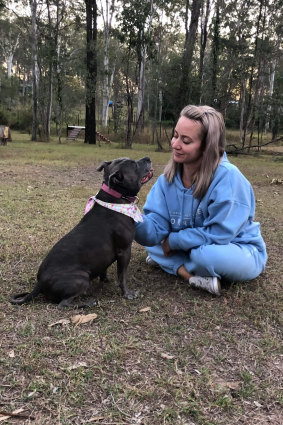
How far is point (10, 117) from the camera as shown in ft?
114

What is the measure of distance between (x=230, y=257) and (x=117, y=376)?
1.51 metres

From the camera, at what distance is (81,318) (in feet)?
9.35

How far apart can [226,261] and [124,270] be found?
2.92ft

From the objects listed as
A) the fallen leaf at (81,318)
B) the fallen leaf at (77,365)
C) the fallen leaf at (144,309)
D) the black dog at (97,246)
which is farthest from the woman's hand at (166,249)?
the fallen leaf at (77,365)

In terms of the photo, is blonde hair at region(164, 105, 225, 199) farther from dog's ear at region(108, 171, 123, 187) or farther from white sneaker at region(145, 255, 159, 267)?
Result: white sneaker at region(145, 255, 159, 267)

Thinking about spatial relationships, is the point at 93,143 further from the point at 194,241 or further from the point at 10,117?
the point at 194,241

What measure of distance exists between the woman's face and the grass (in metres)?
1.21

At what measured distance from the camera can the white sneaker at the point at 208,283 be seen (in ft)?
10.9

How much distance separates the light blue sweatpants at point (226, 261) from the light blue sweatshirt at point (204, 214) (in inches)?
3.0

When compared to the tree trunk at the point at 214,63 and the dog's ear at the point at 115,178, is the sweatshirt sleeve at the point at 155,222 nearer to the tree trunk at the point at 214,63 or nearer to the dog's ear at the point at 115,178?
the dog's ear at the point at 115,178

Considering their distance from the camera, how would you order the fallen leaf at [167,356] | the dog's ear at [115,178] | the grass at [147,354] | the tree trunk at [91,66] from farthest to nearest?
1. the tree trunk at [91,66]
2. the dog's ear at [115,178]
3. the fallen leaf at [167,356]
4. the grass at [147,354]

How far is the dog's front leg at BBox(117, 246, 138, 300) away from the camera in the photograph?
330cm

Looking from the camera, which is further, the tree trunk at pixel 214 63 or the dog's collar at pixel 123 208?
the tree trunk at pixel 214 63

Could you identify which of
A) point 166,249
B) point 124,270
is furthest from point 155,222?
point 124,270
